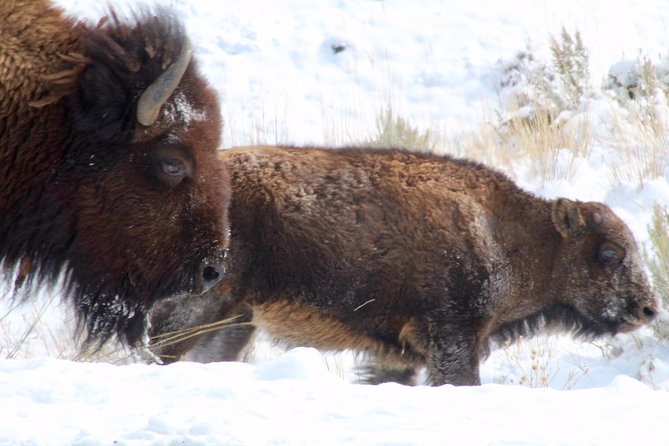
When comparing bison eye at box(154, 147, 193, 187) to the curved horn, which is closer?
the curved horn

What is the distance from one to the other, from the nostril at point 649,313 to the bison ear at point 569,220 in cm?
64

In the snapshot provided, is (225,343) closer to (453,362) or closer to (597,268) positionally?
(453,362)

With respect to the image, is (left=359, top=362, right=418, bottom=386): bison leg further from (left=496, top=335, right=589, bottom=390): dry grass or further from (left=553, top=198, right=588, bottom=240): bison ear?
(left=553, top=198, right=588, bottom=240): bison ear

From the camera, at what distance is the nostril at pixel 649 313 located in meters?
6.89

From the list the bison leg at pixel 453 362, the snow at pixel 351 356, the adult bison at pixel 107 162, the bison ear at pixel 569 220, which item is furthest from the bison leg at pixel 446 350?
the adult bison at pixel 107 162

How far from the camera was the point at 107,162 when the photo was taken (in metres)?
4.01

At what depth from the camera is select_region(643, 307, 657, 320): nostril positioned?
6.89 metres

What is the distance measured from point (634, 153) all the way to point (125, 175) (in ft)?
24.3

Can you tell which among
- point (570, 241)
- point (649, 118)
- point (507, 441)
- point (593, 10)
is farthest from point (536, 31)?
point (507, 441)

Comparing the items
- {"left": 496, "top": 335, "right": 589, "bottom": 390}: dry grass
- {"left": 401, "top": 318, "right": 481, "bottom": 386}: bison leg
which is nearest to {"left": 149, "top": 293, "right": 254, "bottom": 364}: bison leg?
{"left": 401, "top": 318, "right": 481, "bottom": 386}: bison leg

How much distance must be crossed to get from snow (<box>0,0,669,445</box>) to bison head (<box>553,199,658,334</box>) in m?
0.48

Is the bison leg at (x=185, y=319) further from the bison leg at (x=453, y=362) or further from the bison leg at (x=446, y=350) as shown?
the bison leg at (x=453, y=362)

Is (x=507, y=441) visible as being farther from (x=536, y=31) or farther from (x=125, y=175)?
(x=536, y=31)

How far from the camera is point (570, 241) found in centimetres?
701
